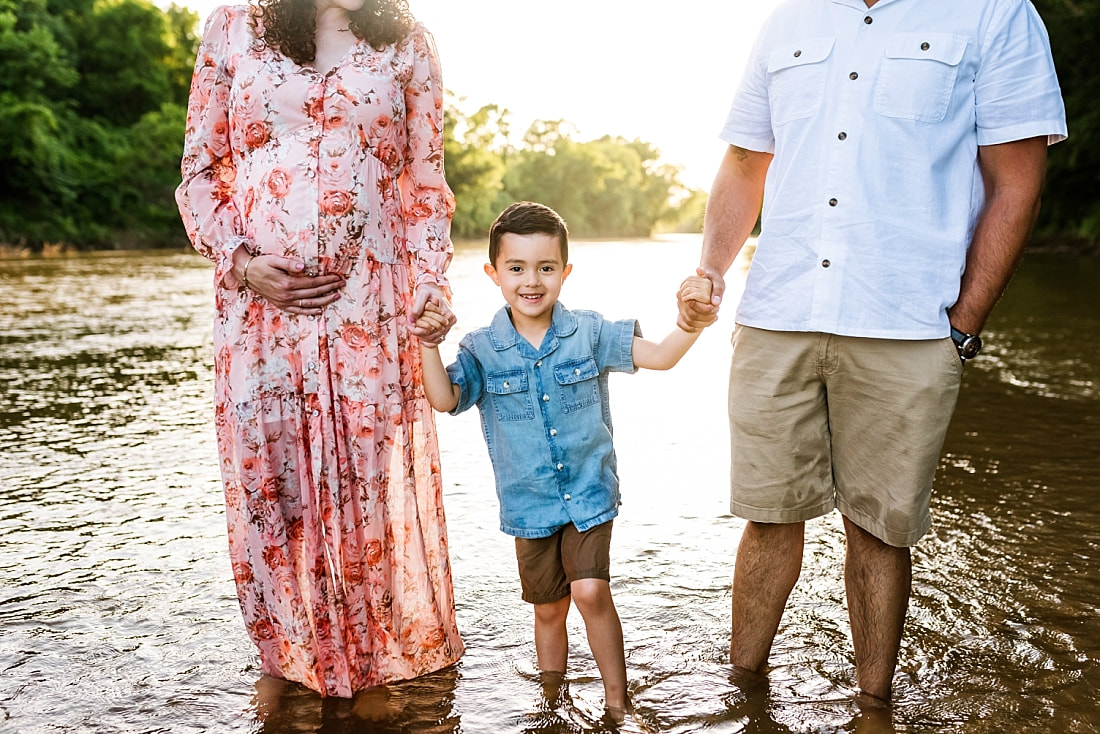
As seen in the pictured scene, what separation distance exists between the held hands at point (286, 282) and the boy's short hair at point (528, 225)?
1.45 feet

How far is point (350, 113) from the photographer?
2.72 m

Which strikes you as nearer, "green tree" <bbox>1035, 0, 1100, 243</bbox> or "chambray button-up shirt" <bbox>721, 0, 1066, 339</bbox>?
"chambray button-up shirt" <bbox>721, 0, 1066, 339</bbox>

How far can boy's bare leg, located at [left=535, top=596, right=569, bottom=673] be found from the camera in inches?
115

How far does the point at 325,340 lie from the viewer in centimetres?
281

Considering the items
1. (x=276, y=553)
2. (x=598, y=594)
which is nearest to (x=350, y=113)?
(x=276, y=553)

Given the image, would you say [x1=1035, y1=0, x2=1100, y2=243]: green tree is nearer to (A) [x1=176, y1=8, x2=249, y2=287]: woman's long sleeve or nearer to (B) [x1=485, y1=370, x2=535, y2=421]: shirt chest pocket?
(B) [x1=485, y1=370, x2=535, y2=421]: shirt chest pocket

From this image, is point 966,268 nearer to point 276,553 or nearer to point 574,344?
point 574,344

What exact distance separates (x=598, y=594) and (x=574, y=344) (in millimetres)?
676

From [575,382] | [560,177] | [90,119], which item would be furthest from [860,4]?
[560,177]

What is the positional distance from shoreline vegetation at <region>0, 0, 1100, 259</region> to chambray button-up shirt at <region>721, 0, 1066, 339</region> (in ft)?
95.8

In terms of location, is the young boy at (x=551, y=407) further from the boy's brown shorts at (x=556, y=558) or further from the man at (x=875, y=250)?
the man at (x=875, y=250)

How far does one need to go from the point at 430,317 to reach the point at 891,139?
1.24m

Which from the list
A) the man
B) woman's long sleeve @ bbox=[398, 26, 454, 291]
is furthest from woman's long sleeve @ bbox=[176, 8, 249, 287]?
the man

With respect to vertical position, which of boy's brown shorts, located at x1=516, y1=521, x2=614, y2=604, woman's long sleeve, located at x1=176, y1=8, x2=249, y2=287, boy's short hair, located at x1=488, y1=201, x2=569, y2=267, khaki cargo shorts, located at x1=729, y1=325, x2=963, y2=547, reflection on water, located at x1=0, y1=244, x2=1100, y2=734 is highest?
woman's long sleeve, located at x1=176, y1=8, x2=249, y2=287
